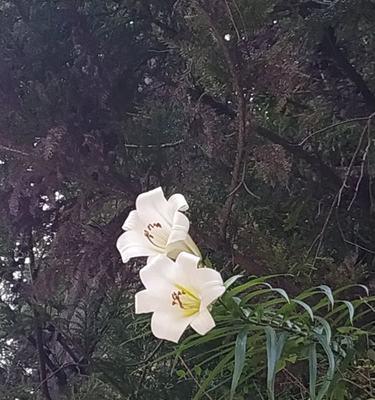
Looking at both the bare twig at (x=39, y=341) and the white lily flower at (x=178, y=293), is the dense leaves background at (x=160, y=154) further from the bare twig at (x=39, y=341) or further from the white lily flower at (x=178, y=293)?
the white lily flower at (x=178, y=293)

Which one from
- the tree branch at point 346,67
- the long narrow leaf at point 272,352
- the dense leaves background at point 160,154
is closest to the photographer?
the long narrow leaf at point 272,352

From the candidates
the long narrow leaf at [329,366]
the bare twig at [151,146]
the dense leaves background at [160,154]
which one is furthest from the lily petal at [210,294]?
the bare twig at [151,146]

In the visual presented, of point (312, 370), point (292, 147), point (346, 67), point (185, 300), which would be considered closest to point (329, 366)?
point (312, 370)

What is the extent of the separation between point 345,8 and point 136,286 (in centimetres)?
50

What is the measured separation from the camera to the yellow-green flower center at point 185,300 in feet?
1.65

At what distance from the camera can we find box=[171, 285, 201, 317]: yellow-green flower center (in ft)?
1.65

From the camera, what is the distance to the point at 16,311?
1146mm

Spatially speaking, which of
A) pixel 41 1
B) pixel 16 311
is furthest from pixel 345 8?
pixel 16 311

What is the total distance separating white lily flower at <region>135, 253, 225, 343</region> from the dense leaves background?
1.11 feet

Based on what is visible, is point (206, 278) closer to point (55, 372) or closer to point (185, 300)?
point (185, 300)

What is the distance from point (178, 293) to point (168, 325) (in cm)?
2

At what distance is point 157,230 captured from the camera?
560 mm

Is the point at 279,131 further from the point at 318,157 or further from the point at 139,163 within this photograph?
the point at 139,163

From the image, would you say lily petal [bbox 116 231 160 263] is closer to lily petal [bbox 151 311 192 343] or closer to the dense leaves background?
lily petal [bbox 151 311 192 343]
